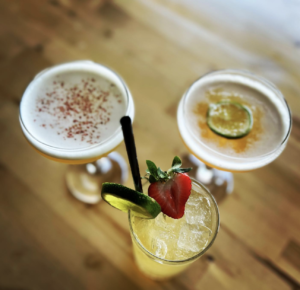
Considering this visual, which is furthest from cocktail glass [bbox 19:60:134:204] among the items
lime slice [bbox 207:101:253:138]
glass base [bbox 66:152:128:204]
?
lime slice [bbox 207:101:253:138]

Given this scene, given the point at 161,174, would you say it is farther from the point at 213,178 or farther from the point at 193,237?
the point at 213,178

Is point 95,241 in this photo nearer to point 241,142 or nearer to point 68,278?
point 68,278

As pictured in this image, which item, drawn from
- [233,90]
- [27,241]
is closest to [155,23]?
[233,90]

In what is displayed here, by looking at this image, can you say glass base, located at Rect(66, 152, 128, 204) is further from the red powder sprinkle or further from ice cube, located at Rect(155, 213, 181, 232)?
ice cube, located at Rect(155, 213, 181, 232)

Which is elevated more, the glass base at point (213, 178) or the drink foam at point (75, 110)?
the drink foam at point (75, 110)

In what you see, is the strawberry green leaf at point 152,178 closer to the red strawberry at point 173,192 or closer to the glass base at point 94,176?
the red strawberry at point 173,192

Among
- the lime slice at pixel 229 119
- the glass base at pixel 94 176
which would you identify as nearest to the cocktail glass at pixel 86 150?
the glass base at pixel 94 176

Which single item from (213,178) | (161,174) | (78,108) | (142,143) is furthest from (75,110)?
(213,178)
